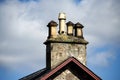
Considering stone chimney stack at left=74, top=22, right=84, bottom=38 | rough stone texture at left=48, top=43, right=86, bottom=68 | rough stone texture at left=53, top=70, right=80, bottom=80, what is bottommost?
rough stone texture at left=53, top=70, right=80, bottom=80

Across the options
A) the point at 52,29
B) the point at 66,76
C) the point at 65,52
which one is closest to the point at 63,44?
the point at 65,52

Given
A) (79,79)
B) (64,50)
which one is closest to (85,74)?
(79,79)

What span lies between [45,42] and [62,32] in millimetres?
1401

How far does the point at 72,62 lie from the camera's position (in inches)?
918

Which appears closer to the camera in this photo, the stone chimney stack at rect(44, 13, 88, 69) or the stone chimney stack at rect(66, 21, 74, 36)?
the stone chimney stack at rect(44, 13, 88, 69)

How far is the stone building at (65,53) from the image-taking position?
75.6 ft

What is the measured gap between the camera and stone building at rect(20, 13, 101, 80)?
2303 cm

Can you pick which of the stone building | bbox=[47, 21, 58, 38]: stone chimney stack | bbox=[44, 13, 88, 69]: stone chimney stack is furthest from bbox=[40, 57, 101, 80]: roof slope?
bbox=[47, 21, 58, 38]: stone chimney stack

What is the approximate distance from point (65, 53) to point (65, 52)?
0.24 feet

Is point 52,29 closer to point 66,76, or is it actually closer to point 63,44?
point 63,44

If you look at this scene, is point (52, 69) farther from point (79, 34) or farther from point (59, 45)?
point (79, 34)

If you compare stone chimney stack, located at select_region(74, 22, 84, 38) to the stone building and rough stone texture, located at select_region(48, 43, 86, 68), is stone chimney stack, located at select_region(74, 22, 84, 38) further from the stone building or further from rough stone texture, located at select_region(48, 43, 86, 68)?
rough stone texture, located at select_region(48, 43, 86, 68)

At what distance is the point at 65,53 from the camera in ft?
79.4

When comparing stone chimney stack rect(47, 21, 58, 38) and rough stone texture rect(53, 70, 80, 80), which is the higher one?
stone chimney stack rect(47, 21, 58, 38)
